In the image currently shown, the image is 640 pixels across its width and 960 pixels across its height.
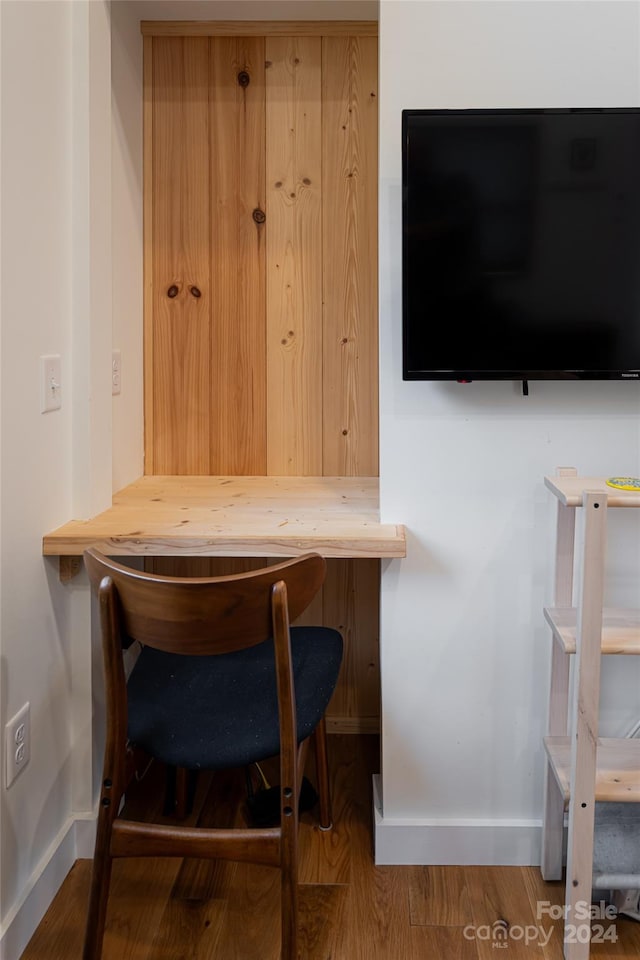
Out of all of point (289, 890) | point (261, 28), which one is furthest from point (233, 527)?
point (261, 28)

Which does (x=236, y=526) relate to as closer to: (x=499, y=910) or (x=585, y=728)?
(x=585, y=728)

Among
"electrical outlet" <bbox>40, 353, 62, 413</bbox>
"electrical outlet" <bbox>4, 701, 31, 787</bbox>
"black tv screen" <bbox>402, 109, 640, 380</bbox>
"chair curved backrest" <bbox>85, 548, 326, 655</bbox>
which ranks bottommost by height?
"electrical outlet" <bbox>4, 701, 31, 787</bbox>

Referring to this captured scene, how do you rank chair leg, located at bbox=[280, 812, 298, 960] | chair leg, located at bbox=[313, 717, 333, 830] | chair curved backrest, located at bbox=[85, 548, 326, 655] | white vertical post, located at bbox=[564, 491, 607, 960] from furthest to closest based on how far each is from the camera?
chair leg, located at bbox=[313, 717, 333, 830] < white vertical post, located at bbox=[564, 491, 607, 960] < chair leg, located at bbox=[280, 812, 298, 960] < chair curved backrest, located at bbox=[85, 548, 326, 655]

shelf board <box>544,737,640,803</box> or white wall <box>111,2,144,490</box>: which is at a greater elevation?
white wall <box>111,2,144,490</box>

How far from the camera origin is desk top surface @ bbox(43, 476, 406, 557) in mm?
1751

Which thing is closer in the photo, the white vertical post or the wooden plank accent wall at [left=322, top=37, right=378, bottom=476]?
the white vertical post

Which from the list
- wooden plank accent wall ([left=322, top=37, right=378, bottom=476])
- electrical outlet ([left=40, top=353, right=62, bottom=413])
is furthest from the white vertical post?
electrical outlet ([left=40, top=353, right=62, bottom=413])

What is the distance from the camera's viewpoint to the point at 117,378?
7.30 ft

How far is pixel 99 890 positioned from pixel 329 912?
1.81 ft

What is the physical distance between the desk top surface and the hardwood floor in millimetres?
756

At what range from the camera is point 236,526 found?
1.82 m

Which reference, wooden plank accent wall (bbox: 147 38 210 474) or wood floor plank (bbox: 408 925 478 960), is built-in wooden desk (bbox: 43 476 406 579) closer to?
wooden plank accent wall (bbox: 147 38 210 474)

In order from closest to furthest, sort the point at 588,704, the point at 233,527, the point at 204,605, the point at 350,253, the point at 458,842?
the point at 204,605, the point at 588,704, the point at 233,527, the point at 458,842, the point at 350,253

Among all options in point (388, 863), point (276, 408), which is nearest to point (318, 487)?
point (276, 408)
